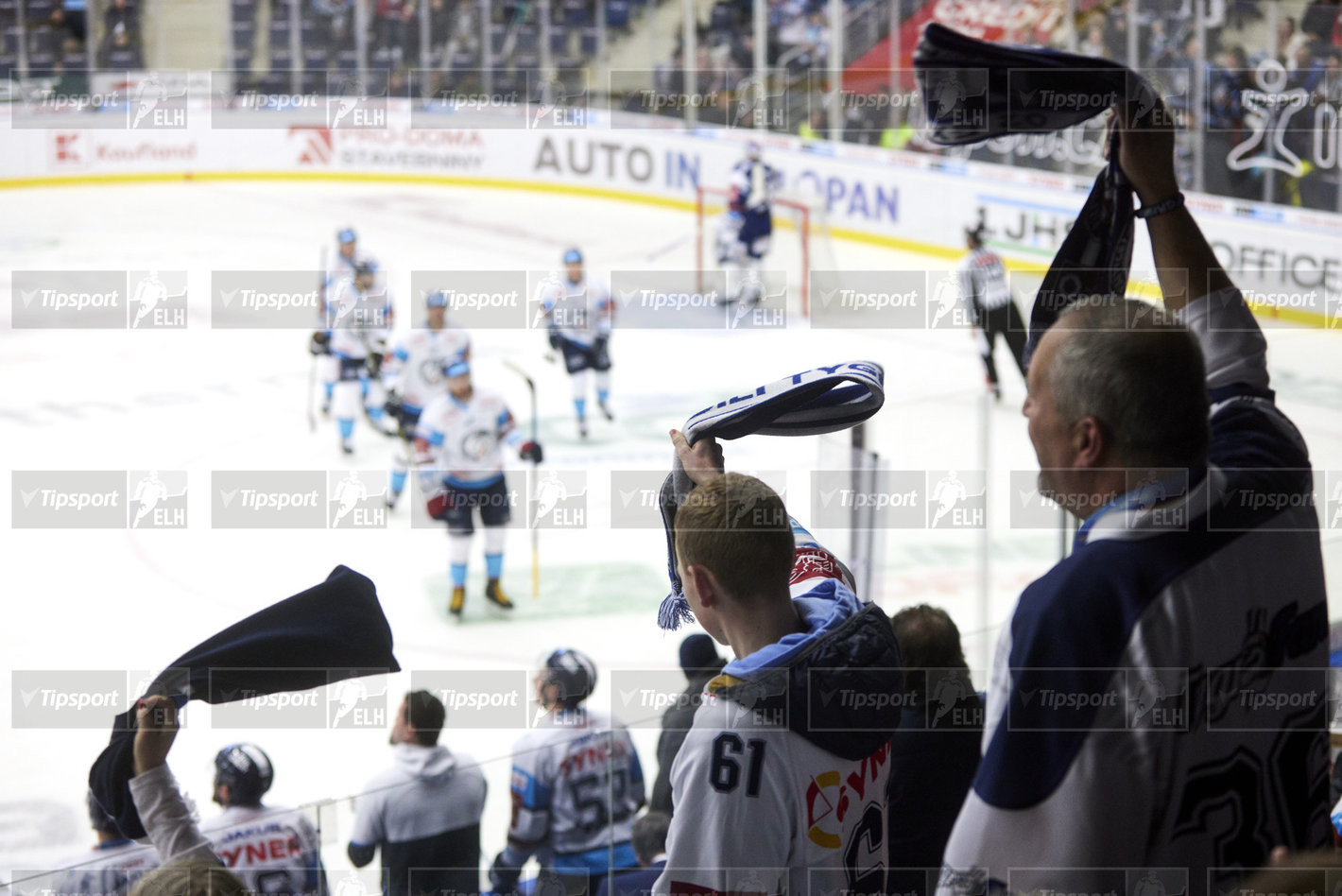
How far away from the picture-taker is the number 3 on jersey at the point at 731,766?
183 cm

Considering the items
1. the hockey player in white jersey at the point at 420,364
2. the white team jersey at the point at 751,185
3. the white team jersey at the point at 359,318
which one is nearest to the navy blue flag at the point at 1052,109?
the hockey player in white jersey at the point at 420,364

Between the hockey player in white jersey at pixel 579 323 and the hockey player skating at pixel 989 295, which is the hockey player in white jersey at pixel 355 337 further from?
the hockey player skating at pixel 989 295

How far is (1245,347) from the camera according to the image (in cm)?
189

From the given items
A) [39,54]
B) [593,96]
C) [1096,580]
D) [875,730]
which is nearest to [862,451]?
[875,730]

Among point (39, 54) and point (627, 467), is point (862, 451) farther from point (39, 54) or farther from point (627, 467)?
point (39, 54)

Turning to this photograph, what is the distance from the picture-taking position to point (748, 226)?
15172mm

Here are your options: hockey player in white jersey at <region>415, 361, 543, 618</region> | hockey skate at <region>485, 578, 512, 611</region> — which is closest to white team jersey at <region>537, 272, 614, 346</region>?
hockey player in white jersey at <region>415, 361, 543, 618</region>

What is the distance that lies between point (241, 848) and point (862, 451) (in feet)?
11.7

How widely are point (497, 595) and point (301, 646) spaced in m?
5.96

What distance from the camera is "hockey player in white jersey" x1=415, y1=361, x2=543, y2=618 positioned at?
806 centimetres

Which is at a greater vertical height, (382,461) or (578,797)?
(382,461)

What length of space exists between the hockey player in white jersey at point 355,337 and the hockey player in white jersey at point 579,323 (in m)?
1.21

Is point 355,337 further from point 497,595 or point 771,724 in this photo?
point 771,724

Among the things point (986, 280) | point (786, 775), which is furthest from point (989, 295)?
point (786, 775)
